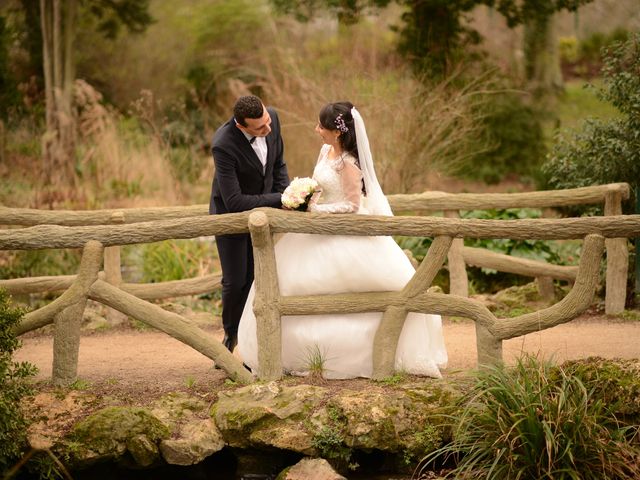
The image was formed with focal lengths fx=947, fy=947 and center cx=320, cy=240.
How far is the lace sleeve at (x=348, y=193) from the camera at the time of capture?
6074mm

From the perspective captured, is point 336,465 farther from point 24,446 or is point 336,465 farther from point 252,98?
point 252,98

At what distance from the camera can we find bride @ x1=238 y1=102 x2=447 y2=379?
608 centimetres

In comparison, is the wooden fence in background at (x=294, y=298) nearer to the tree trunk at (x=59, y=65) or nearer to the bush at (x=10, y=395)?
the bush at (x=10, y=395)

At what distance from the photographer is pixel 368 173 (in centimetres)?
623

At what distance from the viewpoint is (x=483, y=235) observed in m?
5.98

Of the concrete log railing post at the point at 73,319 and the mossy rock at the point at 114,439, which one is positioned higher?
the concrete log railing post at the point at 73,319

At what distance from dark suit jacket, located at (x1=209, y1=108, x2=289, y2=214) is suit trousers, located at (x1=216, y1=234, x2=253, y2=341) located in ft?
0.79

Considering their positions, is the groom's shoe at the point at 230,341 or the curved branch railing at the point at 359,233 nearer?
the curved branch railing at the point at 359,233

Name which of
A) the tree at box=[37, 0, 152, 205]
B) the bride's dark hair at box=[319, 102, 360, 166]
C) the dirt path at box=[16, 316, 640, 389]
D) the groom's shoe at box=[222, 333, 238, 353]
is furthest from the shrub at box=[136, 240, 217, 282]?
the bride's dark hair at box=[319, 102, 360, 166]

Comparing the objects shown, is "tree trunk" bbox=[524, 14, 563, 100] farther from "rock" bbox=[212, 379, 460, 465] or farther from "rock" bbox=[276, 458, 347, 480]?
"rock" bbox=[276, 458, 347, 480]

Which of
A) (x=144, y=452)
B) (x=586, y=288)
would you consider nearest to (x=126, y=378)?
(x=144, y=452)

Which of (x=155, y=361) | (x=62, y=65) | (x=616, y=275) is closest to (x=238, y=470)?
(x=155, y=361)

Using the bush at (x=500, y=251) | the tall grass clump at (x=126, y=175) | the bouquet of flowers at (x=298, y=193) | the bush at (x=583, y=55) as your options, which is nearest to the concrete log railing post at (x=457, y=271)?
the bush at (x=500, y=251)

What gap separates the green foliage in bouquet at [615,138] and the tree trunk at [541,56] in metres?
7.74
